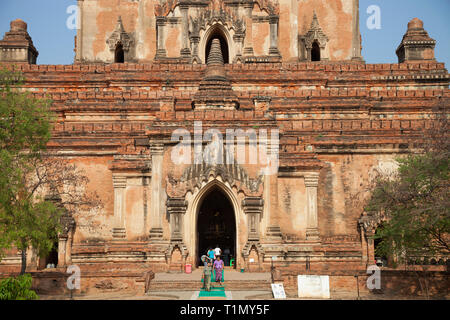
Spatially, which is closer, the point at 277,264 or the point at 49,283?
the point at 49,283

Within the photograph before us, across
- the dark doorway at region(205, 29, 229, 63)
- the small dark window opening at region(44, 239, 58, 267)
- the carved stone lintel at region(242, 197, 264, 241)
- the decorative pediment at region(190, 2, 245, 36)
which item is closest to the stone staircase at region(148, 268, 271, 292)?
the carved stone lintel at region(242, 197, 264, 241)

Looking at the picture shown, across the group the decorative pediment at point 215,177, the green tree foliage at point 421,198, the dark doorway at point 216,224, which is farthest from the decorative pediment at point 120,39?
the green tree foliage at point 421,198

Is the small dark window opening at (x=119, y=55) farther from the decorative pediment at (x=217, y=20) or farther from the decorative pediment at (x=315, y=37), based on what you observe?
the decorative pediment at (x=315, y=37)

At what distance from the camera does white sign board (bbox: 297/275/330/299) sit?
19672mm

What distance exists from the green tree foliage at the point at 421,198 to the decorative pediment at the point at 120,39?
63.9ft

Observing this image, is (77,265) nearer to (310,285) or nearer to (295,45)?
(310,285)

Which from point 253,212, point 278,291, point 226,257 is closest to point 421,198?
point 278,291

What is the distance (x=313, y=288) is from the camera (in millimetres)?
19750

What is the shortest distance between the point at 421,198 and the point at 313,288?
14.7ft

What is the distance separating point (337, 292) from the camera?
68.3 ft

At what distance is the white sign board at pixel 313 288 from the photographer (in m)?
19.7

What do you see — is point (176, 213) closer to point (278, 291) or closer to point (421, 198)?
point (278, 291)

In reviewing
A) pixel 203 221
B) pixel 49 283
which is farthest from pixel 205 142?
pixel 49 283

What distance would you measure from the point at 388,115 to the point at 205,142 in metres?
11.5
